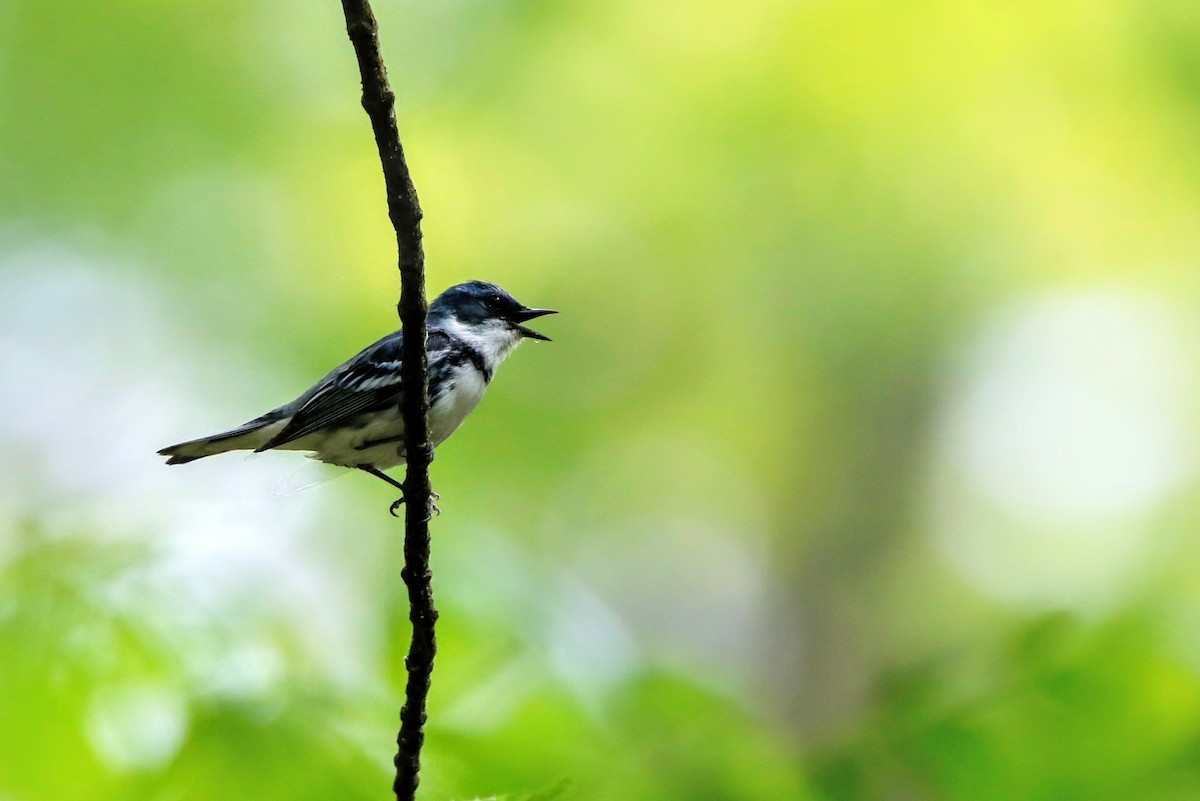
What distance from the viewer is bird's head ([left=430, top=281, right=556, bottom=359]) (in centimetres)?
445

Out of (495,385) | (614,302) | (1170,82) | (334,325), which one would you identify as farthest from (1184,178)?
(334,325)

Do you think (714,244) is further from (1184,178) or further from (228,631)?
(228,631)

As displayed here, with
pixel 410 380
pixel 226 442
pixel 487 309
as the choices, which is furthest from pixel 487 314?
pixel 410 380

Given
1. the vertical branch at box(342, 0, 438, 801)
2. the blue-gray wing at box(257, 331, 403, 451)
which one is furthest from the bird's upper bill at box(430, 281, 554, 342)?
the vertical branch at box(342, 0, 438, 801)

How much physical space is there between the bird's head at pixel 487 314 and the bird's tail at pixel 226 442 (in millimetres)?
777

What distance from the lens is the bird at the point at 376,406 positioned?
3.96 metres

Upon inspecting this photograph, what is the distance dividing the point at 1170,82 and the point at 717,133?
3921 mm

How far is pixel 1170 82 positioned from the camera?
31.7ft

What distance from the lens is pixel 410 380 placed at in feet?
8.89

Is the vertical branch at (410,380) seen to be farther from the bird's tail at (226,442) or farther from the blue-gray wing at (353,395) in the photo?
the bird's tail at (226,442)

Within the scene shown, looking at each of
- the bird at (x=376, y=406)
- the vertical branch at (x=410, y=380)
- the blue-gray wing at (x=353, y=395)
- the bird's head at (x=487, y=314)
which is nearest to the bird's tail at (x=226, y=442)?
the bird at (x=376, y=406)

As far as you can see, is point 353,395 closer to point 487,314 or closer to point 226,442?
point 226,442

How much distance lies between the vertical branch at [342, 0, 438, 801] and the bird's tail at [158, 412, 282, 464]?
5.62 ft

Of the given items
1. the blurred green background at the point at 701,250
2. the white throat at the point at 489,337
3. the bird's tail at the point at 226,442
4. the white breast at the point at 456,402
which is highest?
the blurred green background at the point at 701,250
